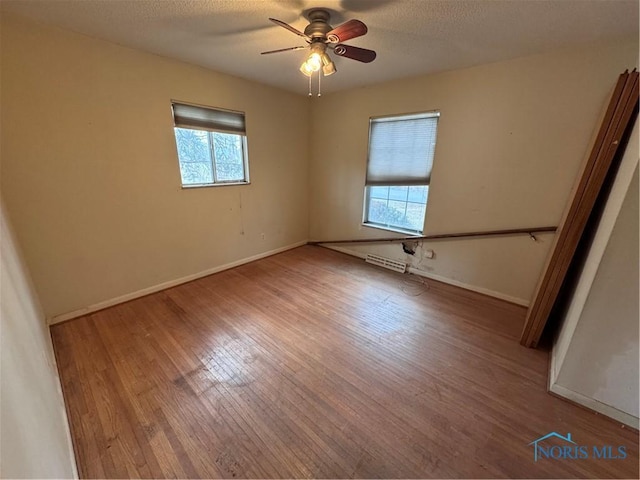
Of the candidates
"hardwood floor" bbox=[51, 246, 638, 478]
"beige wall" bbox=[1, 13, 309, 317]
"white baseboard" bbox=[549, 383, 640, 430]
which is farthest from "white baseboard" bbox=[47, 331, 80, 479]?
"white baseboard" bbox=[549, 383, 640, 430]

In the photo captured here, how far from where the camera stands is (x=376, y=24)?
6.33 feet

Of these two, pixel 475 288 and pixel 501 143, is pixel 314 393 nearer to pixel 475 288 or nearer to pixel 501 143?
pixel 475 288

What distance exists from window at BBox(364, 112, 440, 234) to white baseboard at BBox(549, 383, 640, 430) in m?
2.10

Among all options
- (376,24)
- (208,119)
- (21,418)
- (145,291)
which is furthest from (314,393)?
(208,119)

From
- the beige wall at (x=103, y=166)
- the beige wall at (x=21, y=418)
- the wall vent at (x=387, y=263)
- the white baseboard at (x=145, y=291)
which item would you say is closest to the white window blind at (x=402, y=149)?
the wall vent at (x=387, y=263)

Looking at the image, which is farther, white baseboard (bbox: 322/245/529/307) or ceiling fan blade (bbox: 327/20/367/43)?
white baseboard (bbox: 322/245/529/307)

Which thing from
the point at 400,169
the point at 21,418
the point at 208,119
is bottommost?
the point at 21,418

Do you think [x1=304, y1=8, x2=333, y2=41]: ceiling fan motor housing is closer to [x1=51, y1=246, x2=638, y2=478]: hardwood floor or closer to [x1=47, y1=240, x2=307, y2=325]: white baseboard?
[x1=51, y1=246, x2=638, y2=478]: hardwood floor

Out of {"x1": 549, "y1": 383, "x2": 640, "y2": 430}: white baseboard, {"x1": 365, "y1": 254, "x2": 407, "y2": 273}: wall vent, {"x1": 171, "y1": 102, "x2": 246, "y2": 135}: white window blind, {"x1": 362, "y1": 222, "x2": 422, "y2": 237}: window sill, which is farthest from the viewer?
{"x1": 365, "y1": 254, "x2": 407, "y2": 273}: wall vent

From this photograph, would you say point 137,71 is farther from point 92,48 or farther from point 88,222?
point 88,222

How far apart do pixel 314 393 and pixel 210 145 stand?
2.99 meters

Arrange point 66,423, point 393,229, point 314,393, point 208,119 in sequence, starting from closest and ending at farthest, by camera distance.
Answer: point 66,423 → point 314,393 → point 208,119 → point 393,229

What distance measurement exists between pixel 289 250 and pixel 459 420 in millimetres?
3385

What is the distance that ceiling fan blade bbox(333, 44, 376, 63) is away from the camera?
1808mm
